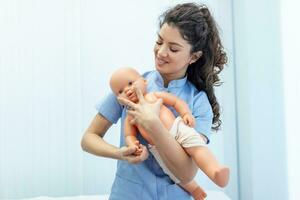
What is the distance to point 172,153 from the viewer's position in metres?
1.02

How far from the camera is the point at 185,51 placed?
44.8 inches

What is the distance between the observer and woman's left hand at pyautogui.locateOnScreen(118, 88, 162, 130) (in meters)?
1.01

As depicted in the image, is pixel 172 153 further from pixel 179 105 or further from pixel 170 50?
pixel 170 50

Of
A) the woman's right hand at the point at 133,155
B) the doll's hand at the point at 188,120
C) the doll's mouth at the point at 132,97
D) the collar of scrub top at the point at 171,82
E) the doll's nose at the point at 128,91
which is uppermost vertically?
the collar of scrub top at the point at 171,82

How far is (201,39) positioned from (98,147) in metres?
0.45

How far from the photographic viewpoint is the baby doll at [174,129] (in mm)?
1002

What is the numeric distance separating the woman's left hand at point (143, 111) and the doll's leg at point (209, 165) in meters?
0.13
